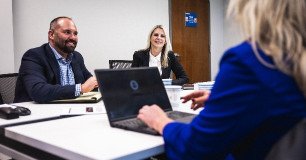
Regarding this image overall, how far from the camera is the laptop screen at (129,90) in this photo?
3.74ft

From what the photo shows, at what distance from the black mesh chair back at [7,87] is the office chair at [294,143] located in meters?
2.24

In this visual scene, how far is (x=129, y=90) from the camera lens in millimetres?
1212

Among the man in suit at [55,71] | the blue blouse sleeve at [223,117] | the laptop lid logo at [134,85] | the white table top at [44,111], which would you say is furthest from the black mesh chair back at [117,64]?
the blue blouse sleeve at [223,117]

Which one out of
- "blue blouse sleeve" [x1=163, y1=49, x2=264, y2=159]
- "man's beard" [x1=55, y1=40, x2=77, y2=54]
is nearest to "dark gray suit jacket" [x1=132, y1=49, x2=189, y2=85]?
"man's beard" [x1=55, y1=40, x2=77, y2=54]

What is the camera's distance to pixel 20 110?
143 centimetres

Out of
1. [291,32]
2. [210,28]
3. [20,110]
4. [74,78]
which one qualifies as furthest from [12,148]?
[210,28]

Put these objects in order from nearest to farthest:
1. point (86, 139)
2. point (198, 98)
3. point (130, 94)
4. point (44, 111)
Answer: point (86, 139) < point (130, 94) < point (198, 98) < point (44, 111)

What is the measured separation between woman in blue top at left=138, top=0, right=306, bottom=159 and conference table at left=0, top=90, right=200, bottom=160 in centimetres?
20

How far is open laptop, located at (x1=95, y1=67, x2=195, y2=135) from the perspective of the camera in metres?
1.12

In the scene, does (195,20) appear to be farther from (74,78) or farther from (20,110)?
(20,110)

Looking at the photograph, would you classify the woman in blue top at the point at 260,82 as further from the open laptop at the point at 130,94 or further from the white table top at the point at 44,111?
the white table top at the point at 44,111

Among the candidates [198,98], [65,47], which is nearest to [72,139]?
[198,98]

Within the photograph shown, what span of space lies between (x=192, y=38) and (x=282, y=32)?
5.23 metres

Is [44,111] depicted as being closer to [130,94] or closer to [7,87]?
[130,94]
